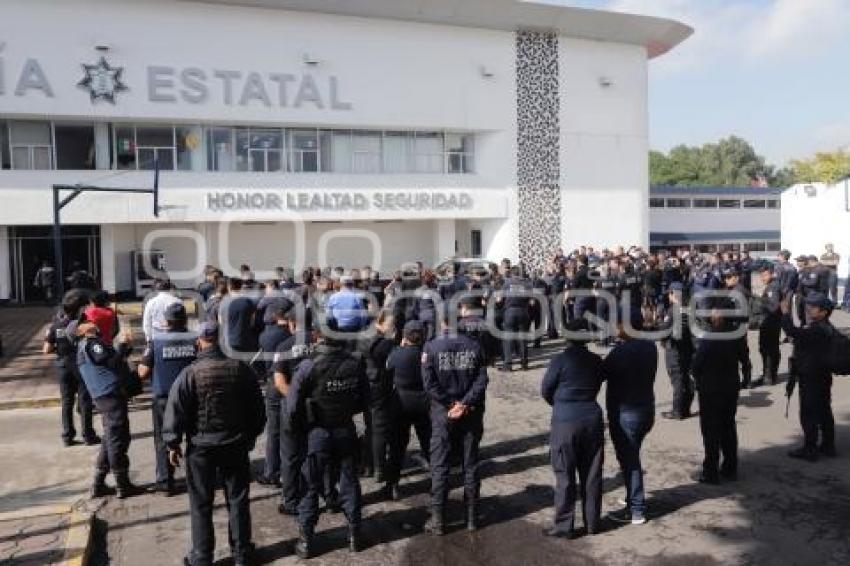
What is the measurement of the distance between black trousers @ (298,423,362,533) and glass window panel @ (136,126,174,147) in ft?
69.8

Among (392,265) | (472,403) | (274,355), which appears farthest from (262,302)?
(392,265)

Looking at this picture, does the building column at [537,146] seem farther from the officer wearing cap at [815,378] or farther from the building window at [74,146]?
the officer wearing cap at [815,378]

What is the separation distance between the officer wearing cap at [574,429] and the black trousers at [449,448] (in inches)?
24.7

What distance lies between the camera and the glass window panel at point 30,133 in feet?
75.4

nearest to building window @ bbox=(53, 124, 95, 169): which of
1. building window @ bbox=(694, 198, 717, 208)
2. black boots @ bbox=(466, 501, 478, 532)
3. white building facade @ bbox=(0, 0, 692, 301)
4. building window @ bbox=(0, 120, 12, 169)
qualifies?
white building facade @ bbox=(0, 0, 692, 301)

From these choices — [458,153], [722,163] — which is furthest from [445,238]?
[722,163]

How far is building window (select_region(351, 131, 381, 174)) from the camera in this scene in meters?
26.9

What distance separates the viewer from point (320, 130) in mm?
26391

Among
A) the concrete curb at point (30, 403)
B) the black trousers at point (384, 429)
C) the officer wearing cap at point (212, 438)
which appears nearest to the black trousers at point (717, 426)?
the black trousers at point (384, 429)

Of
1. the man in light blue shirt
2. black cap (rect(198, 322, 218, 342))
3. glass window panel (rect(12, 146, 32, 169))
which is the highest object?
glass window panel (rect(12, 146, 32, 169))

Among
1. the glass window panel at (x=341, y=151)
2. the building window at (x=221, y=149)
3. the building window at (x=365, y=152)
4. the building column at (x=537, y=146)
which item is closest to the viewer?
the building window at (x=221, y=149)

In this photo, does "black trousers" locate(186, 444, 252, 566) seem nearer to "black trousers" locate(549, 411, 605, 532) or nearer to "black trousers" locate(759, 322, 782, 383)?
"black trousers" locate(549, 411, 605, 532)

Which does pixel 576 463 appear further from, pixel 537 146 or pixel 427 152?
pixel 537 146

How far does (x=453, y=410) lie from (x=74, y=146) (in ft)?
72.1
